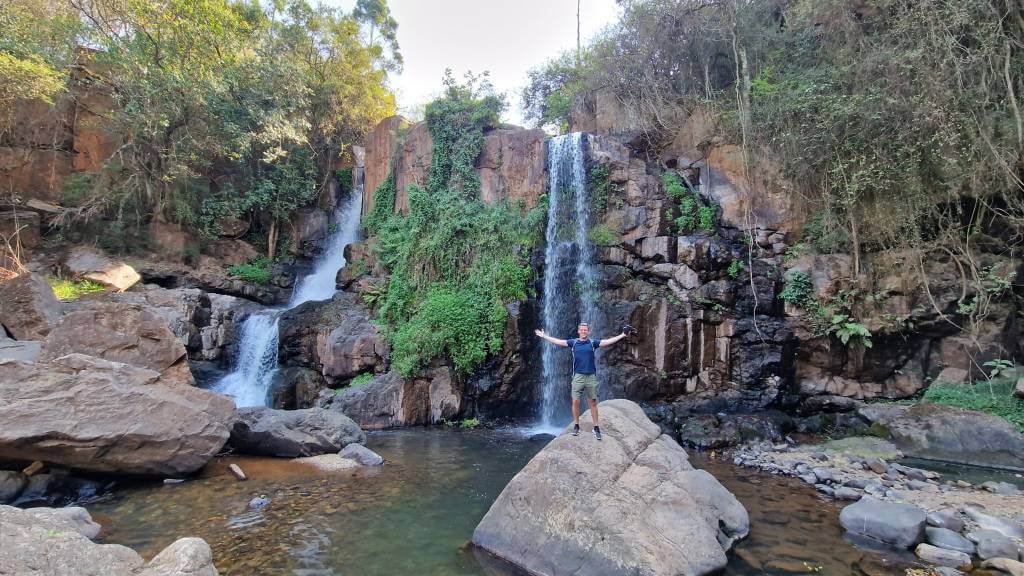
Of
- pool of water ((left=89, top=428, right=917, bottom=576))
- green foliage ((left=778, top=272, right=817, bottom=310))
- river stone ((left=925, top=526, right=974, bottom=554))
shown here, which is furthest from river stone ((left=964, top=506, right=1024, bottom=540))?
green foliage ((left=778, top=272, right=817, bottom=310))

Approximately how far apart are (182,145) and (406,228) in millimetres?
8576

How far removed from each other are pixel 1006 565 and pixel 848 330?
24.8ft

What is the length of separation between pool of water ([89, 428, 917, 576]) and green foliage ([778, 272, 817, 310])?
5.92 metres

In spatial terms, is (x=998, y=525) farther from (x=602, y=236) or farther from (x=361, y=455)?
(x=602, y=236)

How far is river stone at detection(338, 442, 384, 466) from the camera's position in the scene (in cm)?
919

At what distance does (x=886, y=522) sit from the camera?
20.3 feet

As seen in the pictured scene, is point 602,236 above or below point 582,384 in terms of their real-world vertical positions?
above

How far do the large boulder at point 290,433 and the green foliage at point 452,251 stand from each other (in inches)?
116

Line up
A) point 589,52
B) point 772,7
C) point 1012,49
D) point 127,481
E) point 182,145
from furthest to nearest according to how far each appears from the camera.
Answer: point 589,52, point 182,145, point 772,7, point 1012,49, point 127,481

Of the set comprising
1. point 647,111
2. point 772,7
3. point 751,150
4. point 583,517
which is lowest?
point 583,517

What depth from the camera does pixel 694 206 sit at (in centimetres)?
1510

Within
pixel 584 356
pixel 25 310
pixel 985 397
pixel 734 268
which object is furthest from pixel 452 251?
pixel 985 397

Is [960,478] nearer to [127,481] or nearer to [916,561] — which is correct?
[916,561]

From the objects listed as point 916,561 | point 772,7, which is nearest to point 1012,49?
point 772,7
